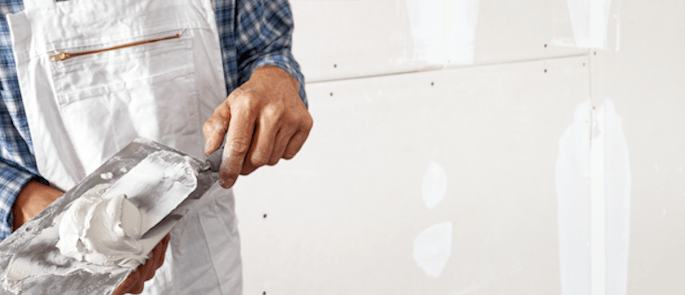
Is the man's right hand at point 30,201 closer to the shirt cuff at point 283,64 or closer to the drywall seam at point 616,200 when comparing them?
the shirt cuff at point 283,64

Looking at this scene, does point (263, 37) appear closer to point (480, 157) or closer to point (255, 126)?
point (255, 126)

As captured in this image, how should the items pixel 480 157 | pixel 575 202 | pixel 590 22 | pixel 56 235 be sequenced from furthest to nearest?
pixel 575 202
pixel 590 22
pixel 480 157
pixel 56 235

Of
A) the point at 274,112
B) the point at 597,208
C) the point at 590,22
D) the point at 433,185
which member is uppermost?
the point at 590,22

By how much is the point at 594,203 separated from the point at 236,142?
1.50 m

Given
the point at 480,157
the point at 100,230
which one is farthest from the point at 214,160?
the point at 480,157

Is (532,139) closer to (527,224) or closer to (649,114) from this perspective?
(527,224)

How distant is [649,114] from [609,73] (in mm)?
249

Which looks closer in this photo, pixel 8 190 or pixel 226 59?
pixel 8 190

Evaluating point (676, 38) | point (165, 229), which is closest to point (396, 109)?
point (165, 229)

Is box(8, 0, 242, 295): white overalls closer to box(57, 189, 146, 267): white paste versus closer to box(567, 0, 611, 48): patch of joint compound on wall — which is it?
box(57, 189, 146, 267): white paste

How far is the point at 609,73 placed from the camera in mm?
1560

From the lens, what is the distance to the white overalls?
571mm

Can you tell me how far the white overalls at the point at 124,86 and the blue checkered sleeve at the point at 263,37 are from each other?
0.18 feet

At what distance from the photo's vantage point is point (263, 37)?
2.32 ft
